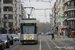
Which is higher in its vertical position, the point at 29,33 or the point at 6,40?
the point at 29,33

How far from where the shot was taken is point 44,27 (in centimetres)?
16712

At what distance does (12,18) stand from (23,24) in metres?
48.2

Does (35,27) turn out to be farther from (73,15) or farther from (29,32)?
(73,15)

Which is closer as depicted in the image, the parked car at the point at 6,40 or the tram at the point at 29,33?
the parked car at the point at 6,40

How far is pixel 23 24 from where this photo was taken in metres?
28.5

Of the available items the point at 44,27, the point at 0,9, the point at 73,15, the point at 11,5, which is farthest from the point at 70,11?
the point at 44,27

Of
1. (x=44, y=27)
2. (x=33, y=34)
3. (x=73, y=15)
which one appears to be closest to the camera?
(x=33, y=34)

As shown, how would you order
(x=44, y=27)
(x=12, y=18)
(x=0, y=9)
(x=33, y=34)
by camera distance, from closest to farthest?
(x=33, y=34), (x=0, y=9), (x=12, y=18), (x=44, y=27)

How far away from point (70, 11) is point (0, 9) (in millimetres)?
28060

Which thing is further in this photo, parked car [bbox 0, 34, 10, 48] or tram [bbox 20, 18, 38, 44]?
tram [bbox 20, 18, 38, 44]

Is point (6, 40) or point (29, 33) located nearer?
point (6, 40)

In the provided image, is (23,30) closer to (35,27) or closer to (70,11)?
(35,27)

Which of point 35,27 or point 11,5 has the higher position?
point 11,5

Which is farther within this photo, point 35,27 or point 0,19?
point 0,19
